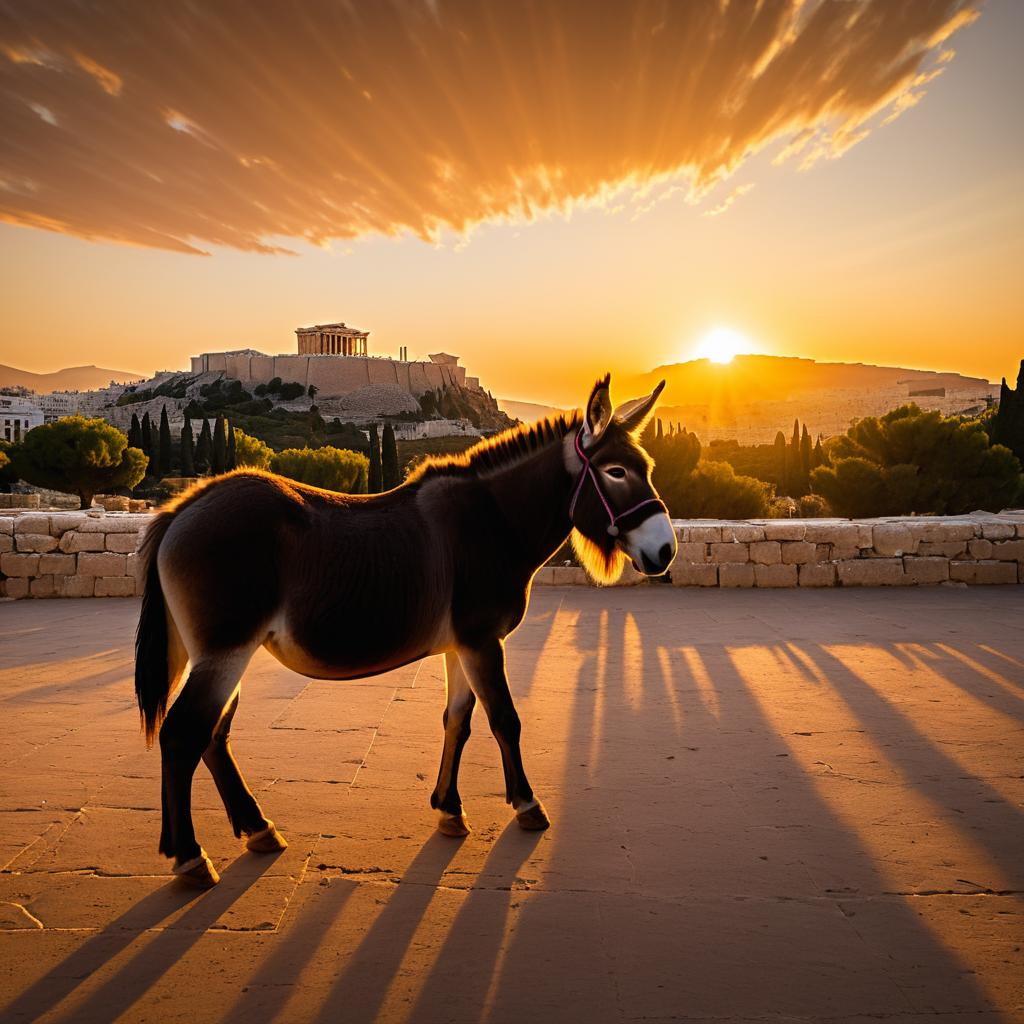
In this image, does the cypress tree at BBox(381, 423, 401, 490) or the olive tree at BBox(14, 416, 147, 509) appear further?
the cypress tree at BBox(381, 423, 401, 490)

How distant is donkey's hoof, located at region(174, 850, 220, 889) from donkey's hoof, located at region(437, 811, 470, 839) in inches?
38.3

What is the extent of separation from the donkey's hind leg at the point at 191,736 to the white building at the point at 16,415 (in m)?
127

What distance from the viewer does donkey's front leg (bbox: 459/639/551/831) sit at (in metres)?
3.40

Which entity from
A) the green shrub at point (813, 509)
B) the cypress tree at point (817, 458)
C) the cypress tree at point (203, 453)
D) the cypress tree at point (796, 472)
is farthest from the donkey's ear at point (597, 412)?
the cypress tree at point (203, 453)

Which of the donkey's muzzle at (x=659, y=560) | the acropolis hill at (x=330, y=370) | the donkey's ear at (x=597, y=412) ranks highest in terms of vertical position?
the acropolis hill at (x=330, y=370)

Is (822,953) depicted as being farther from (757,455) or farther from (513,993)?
(757,455)

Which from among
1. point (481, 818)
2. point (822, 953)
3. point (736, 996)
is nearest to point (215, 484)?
point (481, 818)

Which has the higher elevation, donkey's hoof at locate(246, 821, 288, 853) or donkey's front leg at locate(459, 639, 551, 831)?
donkey's front leg at locate(459, 639, 551, 831)

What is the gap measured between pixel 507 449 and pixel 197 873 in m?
2.19

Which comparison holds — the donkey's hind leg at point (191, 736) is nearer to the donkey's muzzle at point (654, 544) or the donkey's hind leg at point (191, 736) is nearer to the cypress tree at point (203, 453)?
the donkey's muzzle at point (654, 544)

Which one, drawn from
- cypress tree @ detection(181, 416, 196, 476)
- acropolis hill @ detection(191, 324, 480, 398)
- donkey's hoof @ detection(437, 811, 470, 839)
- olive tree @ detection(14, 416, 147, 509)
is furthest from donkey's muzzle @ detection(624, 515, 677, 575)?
acropolis hill @ detection(191, 324, 480, 398)

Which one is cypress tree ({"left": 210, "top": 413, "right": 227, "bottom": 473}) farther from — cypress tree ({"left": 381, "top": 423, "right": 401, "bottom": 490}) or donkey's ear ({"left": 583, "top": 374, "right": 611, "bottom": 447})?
donkey's ear ({"left": 583, "top": 374, "right": 611, "bottom": 447})

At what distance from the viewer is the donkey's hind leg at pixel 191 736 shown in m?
2.97

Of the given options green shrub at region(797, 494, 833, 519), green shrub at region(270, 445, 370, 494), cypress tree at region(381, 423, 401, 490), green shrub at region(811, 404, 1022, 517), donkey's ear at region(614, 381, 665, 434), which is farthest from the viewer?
cypress tree at region(381, 423, 401, 490)
